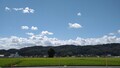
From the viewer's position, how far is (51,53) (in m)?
179

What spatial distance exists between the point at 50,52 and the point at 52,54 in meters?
1.78

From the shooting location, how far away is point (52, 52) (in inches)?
7013

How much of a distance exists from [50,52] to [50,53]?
0.75 m

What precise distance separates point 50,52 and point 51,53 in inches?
38.3

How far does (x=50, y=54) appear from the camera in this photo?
591 ft

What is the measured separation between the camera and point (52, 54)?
179m

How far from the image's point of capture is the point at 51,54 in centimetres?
17975

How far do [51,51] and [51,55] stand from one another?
332cm

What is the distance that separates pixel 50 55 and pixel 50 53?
1513 mm

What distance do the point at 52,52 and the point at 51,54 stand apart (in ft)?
7.31

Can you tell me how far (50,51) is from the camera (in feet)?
584

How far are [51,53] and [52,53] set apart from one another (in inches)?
39.1

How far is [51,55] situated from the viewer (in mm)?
179750

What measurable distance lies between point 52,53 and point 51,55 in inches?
76.9
